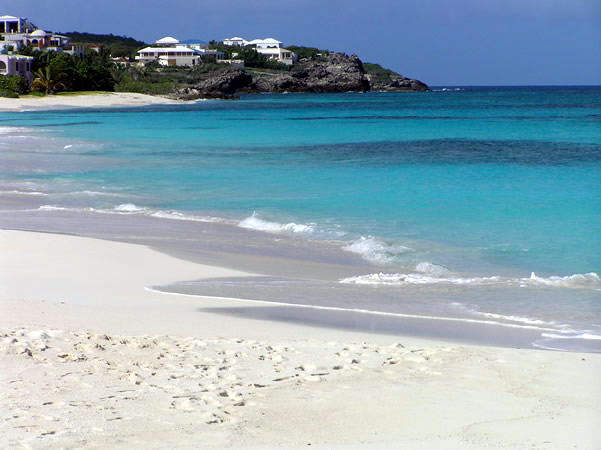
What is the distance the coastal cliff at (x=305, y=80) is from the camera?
417ft

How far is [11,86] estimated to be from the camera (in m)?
78.4

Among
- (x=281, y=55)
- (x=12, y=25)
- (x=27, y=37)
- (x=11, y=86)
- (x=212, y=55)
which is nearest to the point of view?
(x=11, y=86)

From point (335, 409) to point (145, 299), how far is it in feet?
12.6

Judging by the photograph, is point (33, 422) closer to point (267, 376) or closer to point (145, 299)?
point (267, 376)

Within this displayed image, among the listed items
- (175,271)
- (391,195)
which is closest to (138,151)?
(391,195)

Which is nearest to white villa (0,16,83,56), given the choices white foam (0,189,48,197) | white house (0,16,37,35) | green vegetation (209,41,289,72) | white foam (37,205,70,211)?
white house (0,16,37,35)

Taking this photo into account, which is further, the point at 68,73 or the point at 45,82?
the point at 68,73

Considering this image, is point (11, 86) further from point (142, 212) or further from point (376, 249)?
point (376, 249)

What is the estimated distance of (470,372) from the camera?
571cm

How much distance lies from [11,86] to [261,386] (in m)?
80.2

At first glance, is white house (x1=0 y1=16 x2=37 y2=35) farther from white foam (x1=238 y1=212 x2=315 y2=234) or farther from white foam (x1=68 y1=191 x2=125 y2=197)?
white foam (x1=238 y1=212 x2=315 y2=234)

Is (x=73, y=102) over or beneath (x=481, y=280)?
over

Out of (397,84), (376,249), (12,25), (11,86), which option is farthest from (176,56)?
(376,249)

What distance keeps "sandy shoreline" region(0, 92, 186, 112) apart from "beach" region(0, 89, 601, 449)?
2007 inches
